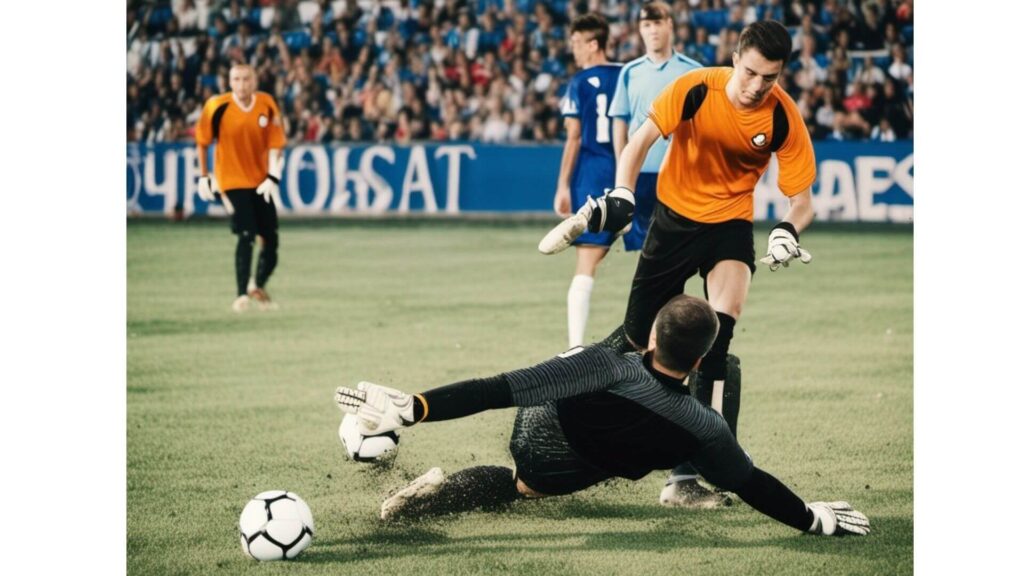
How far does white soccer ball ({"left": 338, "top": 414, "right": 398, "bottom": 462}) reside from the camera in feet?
13.5

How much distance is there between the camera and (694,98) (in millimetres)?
4219

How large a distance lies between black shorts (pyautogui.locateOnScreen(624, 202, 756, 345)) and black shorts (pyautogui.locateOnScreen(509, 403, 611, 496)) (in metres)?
0.81

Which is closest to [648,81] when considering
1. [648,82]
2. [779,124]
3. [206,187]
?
[648,82]

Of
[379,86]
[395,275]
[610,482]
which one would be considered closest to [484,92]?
[379,86]

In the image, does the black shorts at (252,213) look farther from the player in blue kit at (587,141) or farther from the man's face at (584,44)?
the man's face at (584,44)

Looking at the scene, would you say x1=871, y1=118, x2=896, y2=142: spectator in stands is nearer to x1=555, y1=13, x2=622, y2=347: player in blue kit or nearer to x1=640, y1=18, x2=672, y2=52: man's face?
x1=555, y1=13, x2=622, y2=347: player in blue kit

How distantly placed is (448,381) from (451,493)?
2037 millimetres

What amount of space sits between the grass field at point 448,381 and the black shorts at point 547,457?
0.18 metres

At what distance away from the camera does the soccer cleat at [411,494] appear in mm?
3840

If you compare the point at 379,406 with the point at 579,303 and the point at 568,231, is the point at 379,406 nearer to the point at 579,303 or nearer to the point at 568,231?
the point at 568,231

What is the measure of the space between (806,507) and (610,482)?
84 centimetres

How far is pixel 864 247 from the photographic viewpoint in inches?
365

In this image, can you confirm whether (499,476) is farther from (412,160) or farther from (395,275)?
(412,160)

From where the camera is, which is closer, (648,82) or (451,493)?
(451,493)
